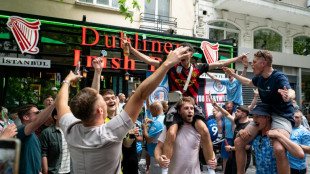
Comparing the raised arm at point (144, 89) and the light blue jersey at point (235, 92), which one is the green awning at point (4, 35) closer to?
the light blue jersey at point (235, 92)

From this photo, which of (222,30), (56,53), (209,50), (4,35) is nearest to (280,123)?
(56,53)

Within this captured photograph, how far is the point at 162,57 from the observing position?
1199 cm

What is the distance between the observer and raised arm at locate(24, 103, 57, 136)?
10.1 ft

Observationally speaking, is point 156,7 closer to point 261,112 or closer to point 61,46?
point 61,46

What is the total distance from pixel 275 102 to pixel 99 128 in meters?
2.72

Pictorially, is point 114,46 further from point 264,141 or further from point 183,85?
point 264,141

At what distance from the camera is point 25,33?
29.8 ft

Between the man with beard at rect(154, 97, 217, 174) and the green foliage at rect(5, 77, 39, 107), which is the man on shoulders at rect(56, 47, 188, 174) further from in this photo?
the green foliage at rect(5, 77, 39, 107)

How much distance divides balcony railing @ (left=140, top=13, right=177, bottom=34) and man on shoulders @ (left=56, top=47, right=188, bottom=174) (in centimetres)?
1006

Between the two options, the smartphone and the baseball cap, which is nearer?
the smartphone

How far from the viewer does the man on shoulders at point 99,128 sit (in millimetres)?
2016

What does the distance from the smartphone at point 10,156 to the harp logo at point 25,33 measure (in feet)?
30.8

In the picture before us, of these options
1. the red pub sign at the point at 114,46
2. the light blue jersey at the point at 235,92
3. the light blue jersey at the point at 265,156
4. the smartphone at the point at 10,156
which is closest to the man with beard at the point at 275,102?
the light blue jersey at the point at 265,156

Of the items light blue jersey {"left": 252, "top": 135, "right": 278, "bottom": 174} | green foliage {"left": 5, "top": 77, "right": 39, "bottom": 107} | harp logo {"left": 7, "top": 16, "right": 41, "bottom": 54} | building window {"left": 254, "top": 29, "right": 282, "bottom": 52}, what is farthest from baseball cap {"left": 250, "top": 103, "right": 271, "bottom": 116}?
building window {"left": 254, "top": 29, "right": 282, "bottom": 52}
